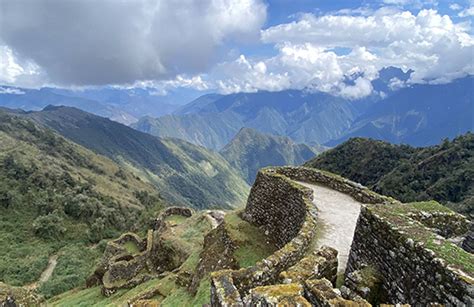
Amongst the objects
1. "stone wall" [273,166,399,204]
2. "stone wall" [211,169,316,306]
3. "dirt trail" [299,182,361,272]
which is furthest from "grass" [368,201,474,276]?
"stone wall" [273,166,399,204]

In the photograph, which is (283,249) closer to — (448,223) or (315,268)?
(315,268)

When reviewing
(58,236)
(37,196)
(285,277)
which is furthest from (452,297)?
(37,196)

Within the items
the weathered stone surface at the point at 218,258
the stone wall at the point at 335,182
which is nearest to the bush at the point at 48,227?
the stone wall at the point at 335,182

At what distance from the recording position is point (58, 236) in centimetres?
9606

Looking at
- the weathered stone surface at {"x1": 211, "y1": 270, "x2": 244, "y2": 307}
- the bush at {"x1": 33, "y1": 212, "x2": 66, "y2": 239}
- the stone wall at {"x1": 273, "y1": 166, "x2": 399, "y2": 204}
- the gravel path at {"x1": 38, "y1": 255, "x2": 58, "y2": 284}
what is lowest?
the gravel path at {"x1": 38, "y1": 255, "x2": 58, "y2": 284}

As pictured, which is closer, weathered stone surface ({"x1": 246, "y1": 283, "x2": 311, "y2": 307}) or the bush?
weathered stone surface ({"x1": 246, "y1": 283, "x2": 311, "y2": 307})

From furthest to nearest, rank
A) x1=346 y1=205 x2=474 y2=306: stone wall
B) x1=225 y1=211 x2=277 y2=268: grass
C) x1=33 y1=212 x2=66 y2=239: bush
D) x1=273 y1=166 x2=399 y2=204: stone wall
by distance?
x1=33 y1=212 x2=66 y2=239: bush → x1=273 y1=166 x2=399 y2=204: stone wall → x1=225 y1=211 x2=277 y2=268: grass → x1=346 y1=205 x2=474 y2=306: stone wall

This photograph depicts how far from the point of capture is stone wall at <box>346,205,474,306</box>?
7773 millimetres

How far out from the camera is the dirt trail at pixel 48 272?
208 ft

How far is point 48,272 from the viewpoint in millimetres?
70750

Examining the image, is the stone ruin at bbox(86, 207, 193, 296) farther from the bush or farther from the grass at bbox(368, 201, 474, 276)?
the bush

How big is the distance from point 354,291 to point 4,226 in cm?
10825

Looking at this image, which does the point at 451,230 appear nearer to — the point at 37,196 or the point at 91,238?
the point at 91,238

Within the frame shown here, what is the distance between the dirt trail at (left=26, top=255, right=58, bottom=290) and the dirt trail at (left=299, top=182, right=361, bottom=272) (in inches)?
2224
